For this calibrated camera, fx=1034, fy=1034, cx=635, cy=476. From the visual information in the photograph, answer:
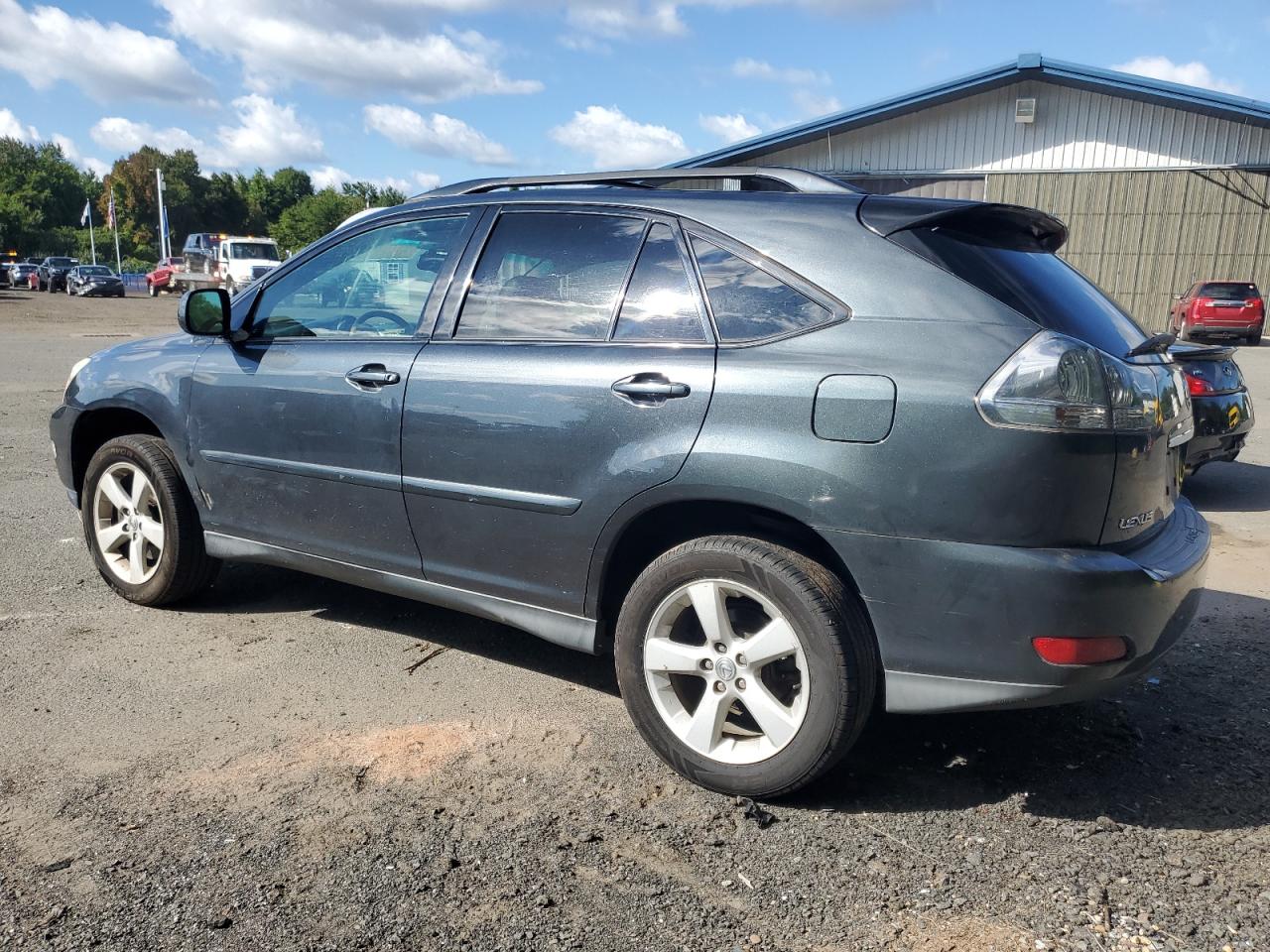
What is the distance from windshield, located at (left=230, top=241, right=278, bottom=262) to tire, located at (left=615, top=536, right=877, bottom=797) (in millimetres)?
35552

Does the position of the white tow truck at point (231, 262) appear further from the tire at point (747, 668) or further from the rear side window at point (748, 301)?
the tire at point (747, 668)

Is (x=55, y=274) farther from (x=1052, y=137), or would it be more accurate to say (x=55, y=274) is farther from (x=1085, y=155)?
(x=1085, y=155)

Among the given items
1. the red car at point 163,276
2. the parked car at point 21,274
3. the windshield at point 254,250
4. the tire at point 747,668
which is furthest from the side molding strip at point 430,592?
the parked car at point 21,274

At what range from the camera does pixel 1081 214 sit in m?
25.2

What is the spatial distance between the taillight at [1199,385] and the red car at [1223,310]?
59.7 feet

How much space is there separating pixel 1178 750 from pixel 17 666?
4122 mm

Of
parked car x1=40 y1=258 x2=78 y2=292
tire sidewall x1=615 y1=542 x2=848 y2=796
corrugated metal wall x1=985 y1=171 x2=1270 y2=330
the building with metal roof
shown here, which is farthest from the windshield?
tire sidewall x1=615 y1=542 x2=848 y2=796

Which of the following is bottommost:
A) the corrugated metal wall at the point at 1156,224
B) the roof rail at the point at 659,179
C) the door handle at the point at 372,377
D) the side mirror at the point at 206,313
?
the door handle at the point at 372,377

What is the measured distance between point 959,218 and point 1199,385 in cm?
457

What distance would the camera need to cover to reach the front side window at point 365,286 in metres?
3.77

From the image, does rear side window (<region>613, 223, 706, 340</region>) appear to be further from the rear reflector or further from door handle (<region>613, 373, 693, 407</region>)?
the rear reflector

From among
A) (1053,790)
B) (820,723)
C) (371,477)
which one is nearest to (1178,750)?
(1053,790)

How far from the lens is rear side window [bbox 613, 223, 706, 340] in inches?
122

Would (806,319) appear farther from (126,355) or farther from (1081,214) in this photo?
(1081,214)
